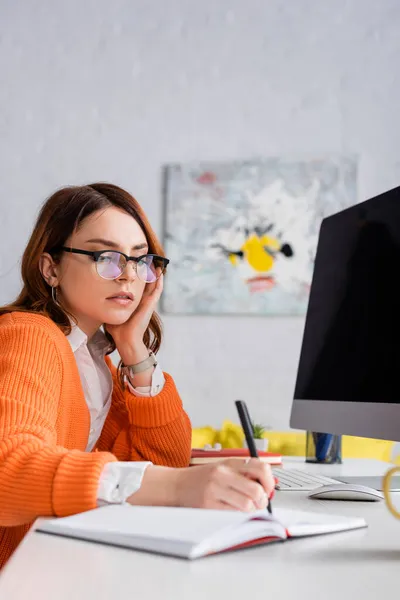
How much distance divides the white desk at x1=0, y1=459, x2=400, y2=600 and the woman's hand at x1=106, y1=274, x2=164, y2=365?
1.01 m

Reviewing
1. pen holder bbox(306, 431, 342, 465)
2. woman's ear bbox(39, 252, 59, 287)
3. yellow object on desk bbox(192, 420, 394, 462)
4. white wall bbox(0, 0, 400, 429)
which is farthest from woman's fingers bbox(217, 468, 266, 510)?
white wall bbox(0, 0, 400, 429)

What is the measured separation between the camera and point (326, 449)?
6.37 feet

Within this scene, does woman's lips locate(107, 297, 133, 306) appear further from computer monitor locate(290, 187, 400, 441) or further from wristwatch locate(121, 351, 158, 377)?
computer monitor locate(290, 187, 400, 441)

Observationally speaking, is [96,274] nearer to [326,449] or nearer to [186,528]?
[326,449]

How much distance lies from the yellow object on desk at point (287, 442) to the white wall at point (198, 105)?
337 mm

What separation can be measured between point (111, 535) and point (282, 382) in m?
3.09

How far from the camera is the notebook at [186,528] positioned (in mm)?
619

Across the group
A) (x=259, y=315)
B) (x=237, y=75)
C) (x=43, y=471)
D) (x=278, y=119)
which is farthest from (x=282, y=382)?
(x=43, y=471)

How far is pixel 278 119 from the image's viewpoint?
386 cm

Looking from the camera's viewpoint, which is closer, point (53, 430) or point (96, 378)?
point (53, 430)

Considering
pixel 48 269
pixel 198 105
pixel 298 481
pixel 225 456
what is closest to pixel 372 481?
pixel 298 481

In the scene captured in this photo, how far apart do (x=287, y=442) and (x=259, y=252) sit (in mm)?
1009

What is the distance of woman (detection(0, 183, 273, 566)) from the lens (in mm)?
842

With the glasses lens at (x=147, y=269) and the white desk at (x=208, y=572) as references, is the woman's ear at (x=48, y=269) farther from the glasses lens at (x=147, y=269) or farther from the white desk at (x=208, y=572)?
the white desk at (x=208, y=572)
